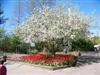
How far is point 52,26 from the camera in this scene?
835 inches

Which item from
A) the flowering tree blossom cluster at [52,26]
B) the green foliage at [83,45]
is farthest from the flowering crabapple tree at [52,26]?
the green foliage at [83,45]

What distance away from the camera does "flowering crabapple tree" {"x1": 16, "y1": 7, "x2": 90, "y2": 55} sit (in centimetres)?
2117

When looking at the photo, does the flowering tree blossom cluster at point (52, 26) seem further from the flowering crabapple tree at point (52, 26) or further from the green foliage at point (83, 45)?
the green foliage at point (83, 45)

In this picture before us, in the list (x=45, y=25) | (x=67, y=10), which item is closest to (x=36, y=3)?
(x=67, y=10)

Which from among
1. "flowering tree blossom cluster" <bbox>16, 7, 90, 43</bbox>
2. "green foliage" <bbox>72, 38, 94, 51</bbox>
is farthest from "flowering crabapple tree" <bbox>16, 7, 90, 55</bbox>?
"green foliage" <bbox>72, 38, 94, 51</bbox>

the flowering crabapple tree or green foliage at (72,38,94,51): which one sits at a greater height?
the flowering crabapple tree

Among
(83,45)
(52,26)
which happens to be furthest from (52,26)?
(83,45)

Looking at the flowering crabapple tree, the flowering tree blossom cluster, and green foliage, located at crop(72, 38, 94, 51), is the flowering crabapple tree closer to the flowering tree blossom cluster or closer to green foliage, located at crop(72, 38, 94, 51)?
the flowering tree blossom cluster

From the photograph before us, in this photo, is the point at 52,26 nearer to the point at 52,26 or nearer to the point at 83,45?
the point at 52,26

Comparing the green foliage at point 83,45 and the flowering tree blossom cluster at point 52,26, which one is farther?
the green foliage at point 83,45

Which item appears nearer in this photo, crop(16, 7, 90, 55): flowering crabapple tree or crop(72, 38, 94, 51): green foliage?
crop(16, 7, 90, 55): flowering crabapple tree

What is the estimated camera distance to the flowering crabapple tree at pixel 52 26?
2117 centimetres

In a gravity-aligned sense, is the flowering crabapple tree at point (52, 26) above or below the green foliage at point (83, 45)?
above

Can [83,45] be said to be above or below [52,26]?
below
